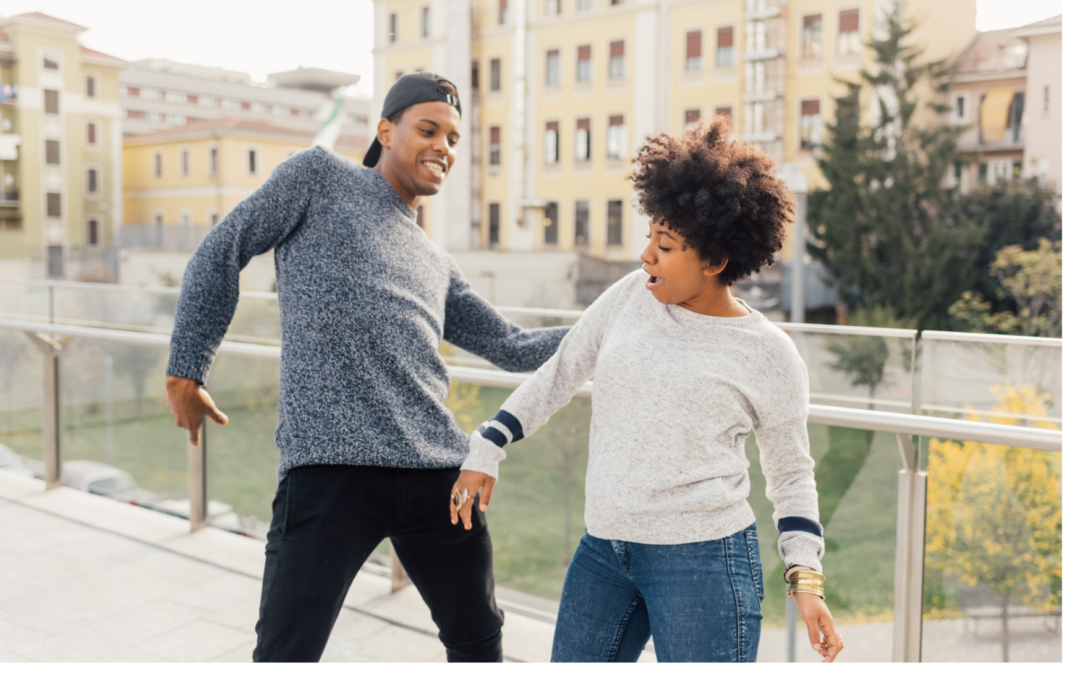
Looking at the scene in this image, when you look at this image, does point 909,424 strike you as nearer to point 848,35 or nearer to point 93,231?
point 848,35

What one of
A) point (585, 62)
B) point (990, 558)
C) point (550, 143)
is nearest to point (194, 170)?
point (550, 143)

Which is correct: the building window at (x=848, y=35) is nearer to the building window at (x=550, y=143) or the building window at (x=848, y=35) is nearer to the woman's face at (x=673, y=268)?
the building window at (x=550, y=143)

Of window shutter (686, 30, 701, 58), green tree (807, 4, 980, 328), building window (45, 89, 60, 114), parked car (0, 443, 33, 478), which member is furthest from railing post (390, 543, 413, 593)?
building window (45, 89, 60, 114)

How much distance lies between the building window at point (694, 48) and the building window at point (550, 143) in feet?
19.1

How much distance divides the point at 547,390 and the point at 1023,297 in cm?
2850

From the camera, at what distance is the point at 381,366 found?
1.90 m

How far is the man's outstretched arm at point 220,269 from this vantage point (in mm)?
1876

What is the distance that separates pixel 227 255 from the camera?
1884 millimetres

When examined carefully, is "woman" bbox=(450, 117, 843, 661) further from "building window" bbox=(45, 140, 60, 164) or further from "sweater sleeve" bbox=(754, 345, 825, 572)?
"building window" bbox=(45, 140, 60, 164)

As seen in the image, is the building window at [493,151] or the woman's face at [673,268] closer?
the woman's face at [673,268]

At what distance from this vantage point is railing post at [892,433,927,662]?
244 cm

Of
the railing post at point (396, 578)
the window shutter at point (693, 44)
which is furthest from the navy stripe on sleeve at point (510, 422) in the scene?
the window shutter at point (693, 44)

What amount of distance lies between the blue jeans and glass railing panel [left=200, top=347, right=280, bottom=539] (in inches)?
82.2
